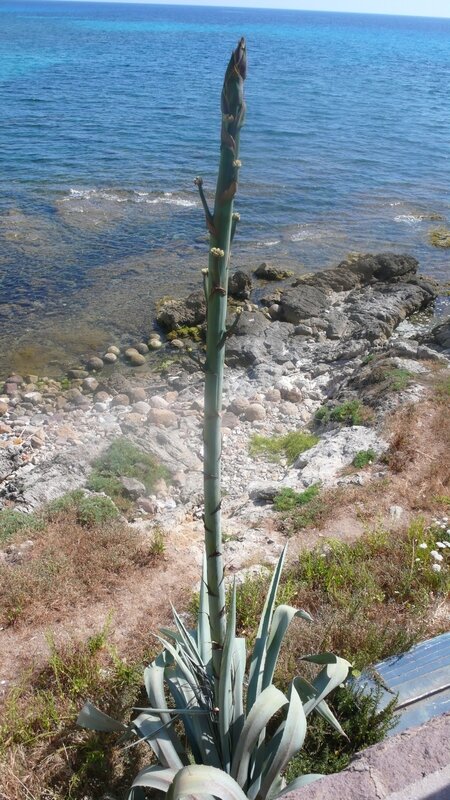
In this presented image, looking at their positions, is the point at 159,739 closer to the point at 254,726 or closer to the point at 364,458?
the point at 254,726

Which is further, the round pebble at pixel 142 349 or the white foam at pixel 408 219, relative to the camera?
the white foam at pixel 408 219

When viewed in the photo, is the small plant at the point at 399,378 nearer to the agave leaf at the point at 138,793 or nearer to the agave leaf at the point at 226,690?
the agave leaf at the point at 226,690

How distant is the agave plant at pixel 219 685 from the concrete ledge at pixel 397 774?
0.46 meters

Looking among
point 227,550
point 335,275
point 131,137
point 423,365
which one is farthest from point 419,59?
point 227,550

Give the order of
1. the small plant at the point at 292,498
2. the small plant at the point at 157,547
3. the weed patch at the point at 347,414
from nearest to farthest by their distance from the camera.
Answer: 1. the small plant at the point at 157,547
2. the small plant at the point at 292,498
3. the weed patch at the point at 347,414

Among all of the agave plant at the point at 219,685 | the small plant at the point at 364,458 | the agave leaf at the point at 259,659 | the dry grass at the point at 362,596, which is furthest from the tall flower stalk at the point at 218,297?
the small plant at the point at 364,458

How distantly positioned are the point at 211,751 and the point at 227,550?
139 inches

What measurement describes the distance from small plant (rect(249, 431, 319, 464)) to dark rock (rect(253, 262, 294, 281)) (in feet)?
29.2

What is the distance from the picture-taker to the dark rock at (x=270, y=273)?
19672mm

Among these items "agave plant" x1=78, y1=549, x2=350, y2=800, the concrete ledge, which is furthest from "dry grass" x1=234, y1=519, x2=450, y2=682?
the concrete ledge

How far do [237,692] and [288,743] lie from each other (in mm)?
515

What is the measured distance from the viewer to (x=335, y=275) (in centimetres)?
1944

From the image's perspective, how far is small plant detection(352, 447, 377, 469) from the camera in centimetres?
899

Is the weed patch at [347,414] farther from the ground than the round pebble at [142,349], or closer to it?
farther from the ground
